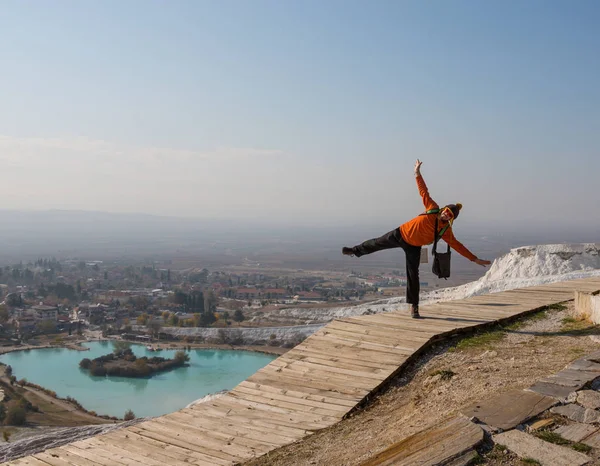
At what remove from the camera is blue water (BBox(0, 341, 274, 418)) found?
28569mm

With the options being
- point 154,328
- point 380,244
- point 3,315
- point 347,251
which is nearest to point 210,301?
point 154,328

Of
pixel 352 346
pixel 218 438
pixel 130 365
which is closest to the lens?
pixel 218 438

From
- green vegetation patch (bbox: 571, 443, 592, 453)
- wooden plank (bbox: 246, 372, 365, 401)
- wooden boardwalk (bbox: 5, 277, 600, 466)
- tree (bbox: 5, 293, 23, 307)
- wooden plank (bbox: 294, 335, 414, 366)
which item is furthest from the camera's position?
tree (bbox: 5, 293, 23, 307)

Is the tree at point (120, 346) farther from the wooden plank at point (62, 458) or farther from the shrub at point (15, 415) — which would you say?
the wooden plank at point (62, 458)

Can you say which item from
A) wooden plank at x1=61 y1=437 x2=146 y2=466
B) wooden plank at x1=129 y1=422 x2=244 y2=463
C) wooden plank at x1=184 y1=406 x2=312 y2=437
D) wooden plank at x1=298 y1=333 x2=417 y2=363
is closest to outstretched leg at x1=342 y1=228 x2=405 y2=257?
wooden plank at x1=298 y1=333 x2=417 y2=363

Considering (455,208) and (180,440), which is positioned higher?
(455,208)

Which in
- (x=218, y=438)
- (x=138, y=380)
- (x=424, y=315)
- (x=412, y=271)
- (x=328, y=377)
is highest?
(x=412, y=271)

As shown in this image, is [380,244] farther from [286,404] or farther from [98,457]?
[98,457]

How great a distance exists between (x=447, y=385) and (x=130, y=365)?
33.3m

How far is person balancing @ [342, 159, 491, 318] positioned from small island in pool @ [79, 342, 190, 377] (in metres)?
29.7

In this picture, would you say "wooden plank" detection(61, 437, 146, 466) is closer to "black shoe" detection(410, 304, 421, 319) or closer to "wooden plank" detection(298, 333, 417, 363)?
"wooden plank" detection(298, 333, 417, 363)

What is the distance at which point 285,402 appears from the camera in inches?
219

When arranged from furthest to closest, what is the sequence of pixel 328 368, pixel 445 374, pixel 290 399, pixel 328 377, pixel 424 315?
pixel 424 315, pixel 328 368, pixel 328 377, pixel 290 399, pixel 445 374

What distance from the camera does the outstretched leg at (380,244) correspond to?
7434 millimetres
